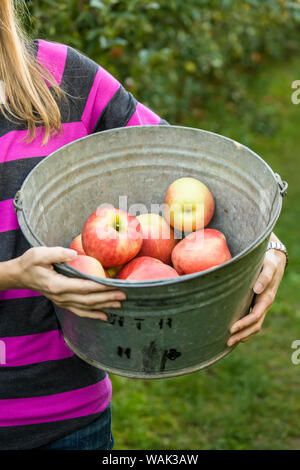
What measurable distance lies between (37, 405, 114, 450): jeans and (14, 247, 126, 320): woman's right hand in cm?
48

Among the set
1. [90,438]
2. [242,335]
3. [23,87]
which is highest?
[23,87]

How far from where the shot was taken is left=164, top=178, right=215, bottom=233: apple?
1.12m

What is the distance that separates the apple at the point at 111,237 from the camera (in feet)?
3.47

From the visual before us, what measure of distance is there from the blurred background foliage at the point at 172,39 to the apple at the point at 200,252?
847 mm

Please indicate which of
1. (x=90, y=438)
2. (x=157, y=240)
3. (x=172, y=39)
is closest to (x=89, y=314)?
(x=157, y=240)

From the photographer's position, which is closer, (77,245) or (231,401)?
(77,245)

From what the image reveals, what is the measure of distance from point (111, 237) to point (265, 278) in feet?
1.00

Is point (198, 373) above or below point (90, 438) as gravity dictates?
below

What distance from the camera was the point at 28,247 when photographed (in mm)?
1172

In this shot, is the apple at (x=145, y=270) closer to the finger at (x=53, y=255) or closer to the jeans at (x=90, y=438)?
the finger at (x=53, y=255)

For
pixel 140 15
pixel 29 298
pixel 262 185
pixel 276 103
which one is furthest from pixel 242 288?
pixel 276 103

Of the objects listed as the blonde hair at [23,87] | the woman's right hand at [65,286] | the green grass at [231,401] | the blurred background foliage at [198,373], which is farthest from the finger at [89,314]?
the green grass at [231,401]

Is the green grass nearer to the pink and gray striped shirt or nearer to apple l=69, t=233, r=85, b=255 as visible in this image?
the pink and gray striped shirt

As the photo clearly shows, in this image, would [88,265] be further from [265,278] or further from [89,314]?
[265,278]
